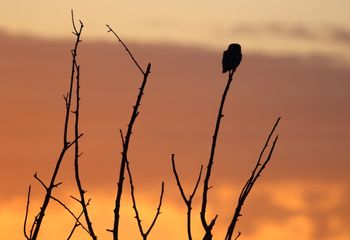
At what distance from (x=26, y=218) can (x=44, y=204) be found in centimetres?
36

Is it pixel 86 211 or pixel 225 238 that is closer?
pixel 225 238

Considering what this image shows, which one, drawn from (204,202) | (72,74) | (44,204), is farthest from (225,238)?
(72,74)

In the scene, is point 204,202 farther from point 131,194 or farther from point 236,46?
point 236,46

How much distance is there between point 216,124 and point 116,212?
89cm

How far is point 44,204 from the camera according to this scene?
529 cm

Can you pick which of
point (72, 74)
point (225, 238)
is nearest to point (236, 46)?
point (72, 74)

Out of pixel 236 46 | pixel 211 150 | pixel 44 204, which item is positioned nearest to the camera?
pixel 211 150

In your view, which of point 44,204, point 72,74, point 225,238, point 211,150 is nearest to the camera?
point 225,238

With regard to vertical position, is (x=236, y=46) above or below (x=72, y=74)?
above

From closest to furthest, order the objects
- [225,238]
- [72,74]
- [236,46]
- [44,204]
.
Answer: [225,238] → [44,204] → [72,74] → [236,46]

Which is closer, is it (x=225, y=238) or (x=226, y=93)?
(x=225, y=238)

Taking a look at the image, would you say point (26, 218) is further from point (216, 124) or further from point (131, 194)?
point (216, 124)

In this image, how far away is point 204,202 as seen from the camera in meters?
4.74

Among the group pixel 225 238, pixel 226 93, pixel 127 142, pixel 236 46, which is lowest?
pixel 225 238
